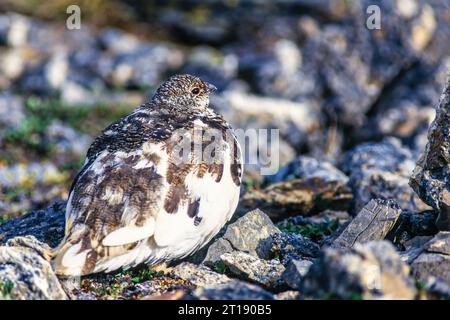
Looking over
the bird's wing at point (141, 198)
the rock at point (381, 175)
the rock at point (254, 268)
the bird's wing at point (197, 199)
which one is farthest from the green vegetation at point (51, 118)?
the rock at point (254, 268)

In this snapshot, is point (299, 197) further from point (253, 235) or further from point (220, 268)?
point (220, 268)

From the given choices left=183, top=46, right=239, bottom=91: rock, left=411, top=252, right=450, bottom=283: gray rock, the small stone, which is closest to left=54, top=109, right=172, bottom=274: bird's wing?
the small stone

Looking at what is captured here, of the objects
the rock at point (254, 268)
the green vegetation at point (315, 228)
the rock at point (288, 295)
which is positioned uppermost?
the rock at point (288, 295)

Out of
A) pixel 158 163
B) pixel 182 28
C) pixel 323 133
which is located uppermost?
pixel 182 28

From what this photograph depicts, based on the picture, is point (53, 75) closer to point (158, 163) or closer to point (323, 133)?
point (323, 133)

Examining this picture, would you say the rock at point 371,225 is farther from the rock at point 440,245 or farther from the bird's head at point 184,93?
the bird's head at point 184,93

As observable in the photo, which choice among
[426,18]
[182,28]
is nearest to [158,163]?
[426,18]
